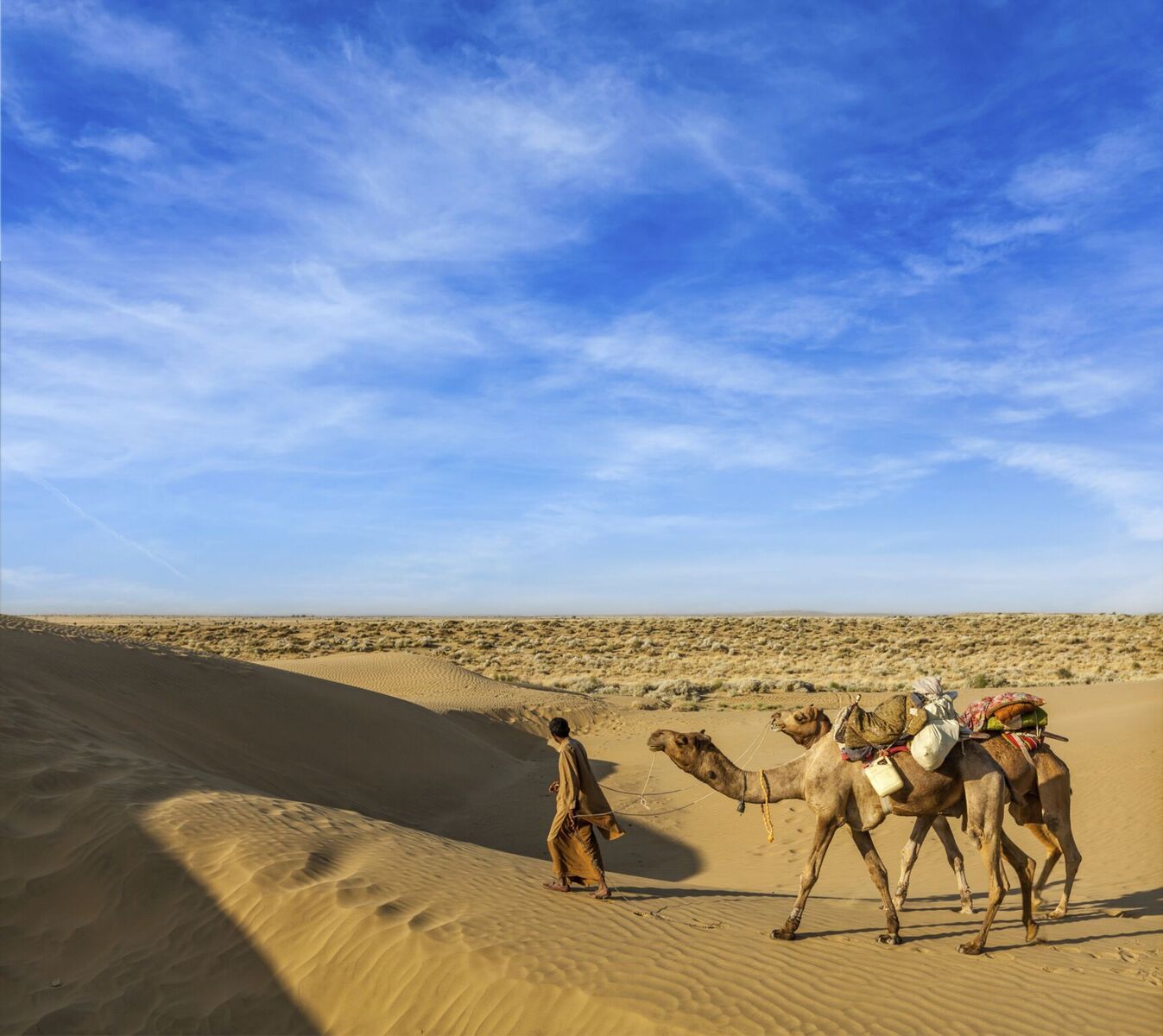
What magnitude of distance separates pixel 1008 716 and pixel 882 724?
2.53 metres

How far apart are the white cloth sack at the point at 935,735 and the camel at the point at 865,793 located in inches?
6.5

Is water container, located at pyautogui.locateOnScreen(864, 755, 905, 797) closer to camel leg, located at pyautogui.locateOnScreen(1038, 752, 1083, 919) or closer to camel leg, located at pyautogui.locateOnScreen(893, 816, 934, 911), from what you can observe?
camel leg, located at pyautogui.locateOnScreen(893, 816, 934, 911)

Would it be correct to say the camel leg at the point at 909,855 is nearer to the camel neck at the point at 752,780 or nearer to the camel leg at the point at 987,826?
the camel leg at the point at 987,826

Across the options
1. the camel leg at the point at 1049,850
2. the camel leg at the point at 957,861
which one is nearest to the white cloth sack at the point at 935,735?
the camel leg at the point at 957,861

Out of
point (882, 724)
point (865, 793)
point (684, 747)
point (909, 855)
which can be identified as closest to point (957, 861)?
point (909, 855)

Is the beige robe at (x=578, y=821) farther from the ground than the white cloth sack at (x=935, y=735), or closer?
closer

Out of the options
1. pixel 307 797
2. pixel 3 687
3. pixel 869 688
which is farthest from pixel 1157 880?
pixel 869 688

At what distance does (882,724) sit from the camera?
350 inches

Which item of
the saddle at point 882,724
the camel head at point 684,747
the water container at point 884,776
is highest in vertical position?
the saddle at point 882,724

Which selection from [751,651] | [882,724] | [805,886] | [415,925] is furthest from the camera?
[751,651]

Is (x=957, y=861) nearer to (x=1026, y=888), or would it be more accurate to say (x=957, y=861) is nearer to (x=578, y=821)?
(x=1026, y=888)

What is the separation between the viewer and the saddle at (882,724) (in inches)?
349

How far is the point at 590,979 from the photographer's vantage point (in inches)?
289

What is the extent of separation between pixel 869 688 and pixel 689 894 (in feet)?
79.5
